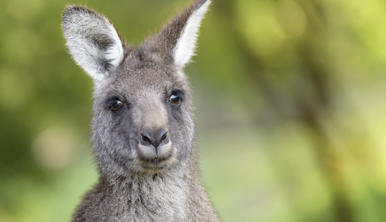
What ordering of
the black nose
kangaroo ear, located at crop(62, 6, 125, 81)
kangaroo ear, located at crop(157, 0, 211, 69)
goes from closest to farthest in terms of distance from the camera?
the black nose
kangaroo ear, located at crop(62, 6, 125, 81)
kangaroo ear, located at crop(157, 0, 211, 69)

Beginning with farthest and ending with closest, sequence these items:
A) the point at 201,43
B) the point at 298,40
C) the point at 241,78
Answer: the point at 241,78 → the point at 201,43 → the point at 298,40

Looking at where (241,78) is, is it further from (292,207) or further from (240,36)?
(292,207)

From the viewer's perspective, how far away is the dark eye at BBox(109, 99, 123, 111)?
4.75 m

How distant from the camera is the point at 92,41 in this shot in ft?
16.7

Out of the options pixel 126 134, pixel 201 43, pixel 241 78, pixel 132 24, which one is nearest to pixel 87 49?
pixel 126 134

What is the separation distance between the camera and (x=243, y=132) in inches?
609

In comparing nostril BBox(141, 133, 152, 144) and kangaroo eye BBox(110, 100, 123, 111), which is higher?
kangaroo eye BBox(110, 100, 123, 111)

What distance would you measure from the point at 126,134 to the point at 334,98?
18.8 feet

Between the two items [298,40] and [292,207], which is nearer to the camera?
[298,40]

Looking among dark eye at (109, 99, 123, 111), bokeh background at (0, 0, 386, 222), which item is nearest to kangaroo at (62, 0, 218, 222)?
dark eye at (109, 99, 123, 111)

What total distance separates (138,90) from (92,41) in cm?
87

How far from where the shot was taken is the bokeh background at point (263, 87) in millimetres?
8109

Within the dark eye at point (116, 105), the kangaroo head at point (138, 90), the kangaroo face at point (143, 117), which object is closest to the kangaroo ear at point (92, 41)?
the kangaroo head at point (138, 90)

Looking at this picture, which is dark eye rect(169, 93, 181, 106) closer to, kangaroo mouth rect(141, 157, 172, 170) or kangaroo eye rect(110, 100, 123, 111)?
kangaroo eye rect(110, 100, 123, 111)
